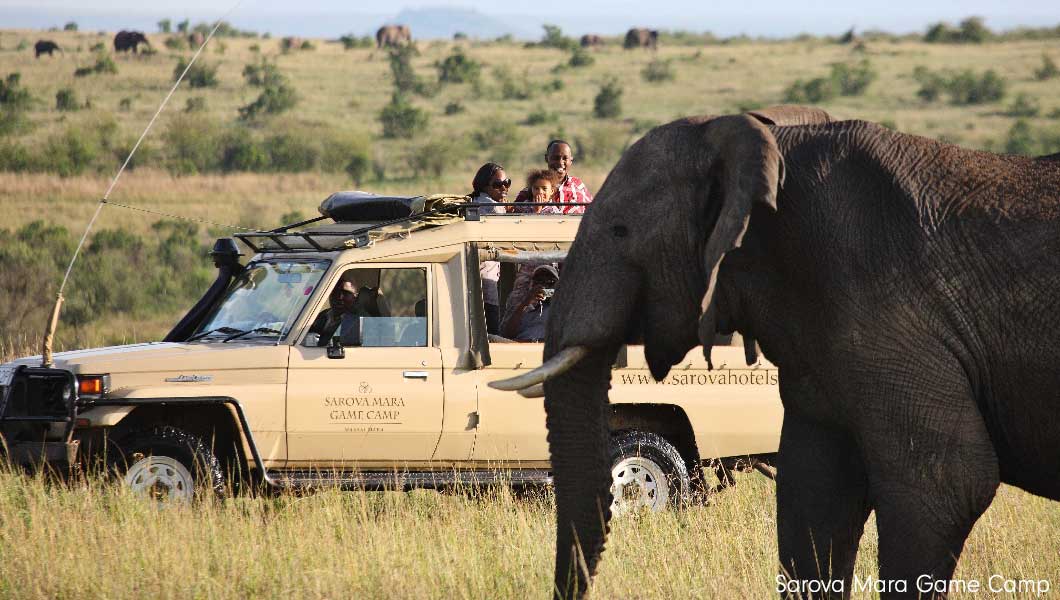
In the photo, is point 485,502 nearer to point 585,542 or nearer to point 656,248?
point 585,542

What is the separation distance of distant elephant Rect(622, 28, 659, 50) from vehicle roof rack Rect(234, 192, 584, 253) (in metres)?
74.0

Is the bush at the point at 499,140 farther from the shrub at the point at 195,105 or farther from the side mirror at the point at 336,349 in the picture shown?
the side mirror at the point at 336,349

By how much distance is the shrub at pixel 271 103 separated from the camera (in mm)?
50594

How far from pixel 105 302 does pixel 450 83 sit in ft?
140

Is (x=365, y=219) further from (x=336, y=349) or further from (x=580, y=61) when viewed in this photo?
(x=580, y=61)

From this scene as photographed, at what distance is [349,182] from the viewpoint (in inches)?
1572

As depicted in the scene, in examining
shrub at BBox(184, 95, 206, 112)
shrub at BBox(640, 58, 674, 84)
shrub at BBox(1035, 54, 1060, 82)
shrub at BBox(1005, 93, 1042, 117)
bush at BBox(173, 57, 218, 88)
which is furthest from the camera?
shrub at BBox(640, 58, 674, 84)

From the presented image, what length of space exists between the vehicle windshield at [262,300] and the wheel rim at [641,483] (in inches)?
86.8

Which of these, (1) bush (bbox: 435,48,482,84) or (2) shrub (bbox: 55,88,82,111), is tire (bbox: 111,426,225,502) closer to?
(2) shrub (bbox: 55,88,82,111)

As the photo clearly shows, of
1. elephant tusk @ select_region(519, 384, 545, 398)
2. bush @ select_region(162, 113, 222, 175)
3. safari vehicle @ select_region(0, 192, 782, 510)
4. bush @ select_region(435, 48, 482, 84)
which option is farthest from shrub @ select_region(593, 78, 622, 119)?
elephant tusk @ select_region(519, 384, 545, 398)

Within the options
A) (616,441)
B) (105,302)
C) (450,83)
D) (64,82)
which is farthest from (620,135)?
(616,441)

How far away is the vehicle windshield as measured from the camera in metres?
9.41

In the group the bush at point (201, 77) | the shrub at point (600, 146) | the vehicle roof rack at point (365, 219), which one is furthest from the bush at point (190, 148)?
the vehicle roof rack at point (365, 219)

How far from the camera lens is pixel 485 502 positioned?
367 inches
